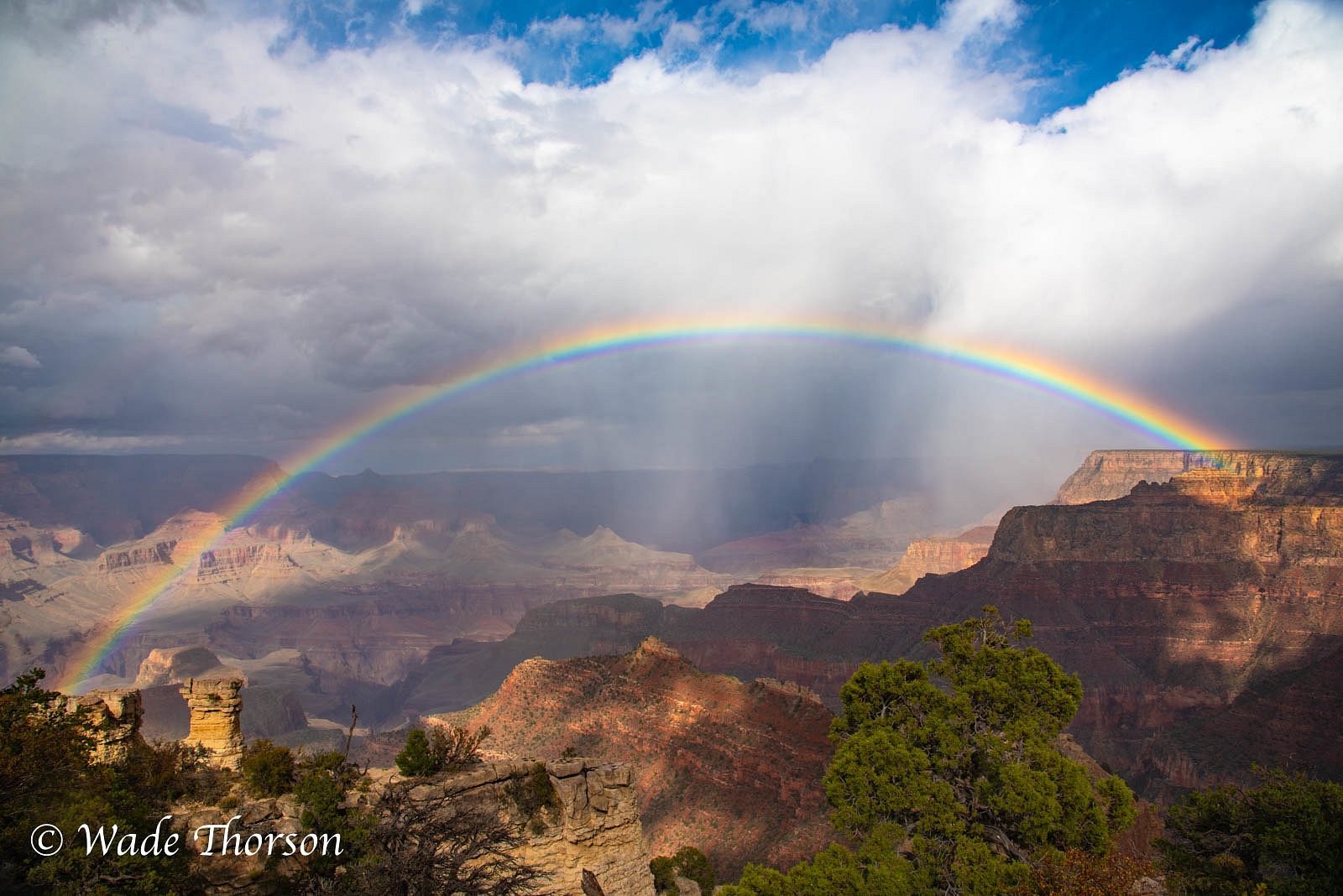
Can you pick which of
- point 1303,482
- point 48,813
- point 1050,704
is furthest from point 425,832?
point 1303,482

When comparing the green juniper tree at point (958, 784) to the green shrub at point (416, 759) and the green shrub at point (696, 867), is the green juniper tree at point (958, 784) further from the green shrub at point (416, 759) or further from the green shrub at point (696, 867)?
the green shrub at point (696, 867)

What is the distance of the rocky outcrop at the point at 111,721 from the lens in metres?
19.2

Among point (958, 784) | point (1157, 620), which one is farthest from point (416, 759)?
point (1157, 620)

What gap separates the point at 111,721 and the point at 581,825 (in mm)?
11396

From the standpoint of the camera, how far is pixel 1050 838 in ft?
75.5

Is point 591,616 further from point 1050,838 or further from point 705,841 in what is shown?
point 1050,838

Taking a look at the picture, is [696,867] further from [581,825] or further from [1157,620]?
[1157,620]

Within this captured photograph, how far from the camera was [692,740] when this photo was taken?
180 ft

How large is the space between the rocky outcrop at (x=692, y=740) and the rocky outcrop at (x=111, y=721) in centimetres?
2534

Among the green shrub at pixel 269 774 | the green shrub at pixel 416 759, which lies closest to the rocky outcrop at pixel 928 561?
the green shrub at pixel 416 759

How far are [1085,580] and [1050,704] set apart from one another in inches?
3958
